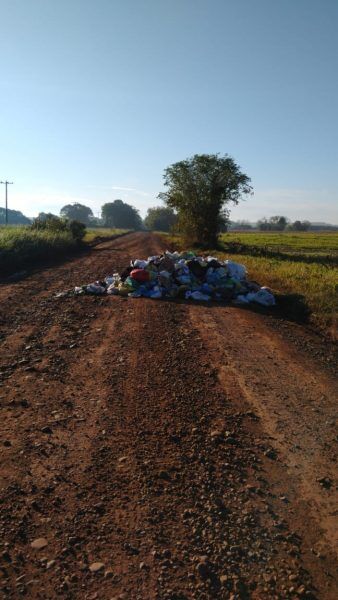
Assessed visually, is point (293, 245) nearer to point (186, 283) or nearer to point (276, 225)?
point (186, 283)

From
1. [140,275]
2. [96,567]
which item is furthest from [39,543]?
[140,275]

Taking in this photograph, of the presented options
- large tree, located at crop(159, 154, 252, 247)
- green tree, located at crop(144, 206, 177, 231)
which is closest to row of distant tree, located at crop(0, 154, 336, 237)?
large tree, located at crop(159, 154, 252, 247)

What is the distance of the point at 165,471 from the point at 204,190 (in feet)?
97.2

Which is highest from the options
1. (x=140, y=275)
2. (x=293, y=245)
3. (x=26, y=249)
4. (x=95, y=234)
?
(x=293, y=245)

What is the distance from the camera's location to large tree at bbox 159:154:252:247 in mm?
31516

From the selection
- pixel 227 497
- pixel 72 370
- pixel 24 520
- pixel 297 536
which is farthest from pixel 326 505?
pixel 72 370

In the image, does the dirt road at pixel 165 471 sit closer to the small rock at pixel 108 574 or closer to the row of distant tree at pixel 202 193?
the small rock at pixel 108 574

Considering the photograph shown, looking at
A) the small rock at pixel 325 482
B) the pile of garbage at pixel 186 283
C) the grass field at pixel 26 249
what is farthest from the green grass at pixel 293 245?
the small rock at pixel 325 482

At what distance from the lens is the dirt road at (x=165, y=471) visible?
2637mm

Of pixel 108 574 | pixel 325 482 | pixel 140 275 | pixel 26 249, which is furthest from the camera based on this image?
pixel 26 249

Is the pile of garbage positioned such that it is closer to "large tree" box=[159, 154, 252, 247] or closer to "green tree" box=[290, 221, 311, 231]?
"large tree" box=[159, 154, 252, 247]

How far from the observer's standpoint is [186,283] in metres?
11.9

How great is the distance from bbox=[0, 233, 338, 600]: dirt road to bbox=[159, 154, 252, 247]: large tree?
25717 mm

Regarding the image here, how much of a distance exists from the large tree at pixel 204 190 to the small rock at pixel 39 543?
30.0 meters
